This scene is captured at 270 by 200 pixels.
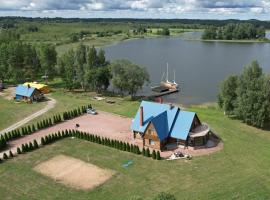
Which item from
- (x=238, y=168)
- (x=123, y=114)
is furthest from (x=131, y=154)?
(x=123, y=114)

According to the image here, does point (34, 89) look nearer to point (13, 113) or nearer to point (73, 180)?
point (13, 113)

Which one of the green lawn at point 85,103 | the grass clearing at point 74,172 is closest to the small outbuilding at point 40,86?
the green lawn at point 85,103

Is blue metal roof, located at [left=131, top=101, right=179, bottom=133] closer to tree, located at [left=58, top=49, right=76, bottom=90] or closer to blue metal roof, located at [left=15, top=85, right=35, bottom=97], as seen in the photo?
blue metal roof, located at [left=15, top=85, right=35, bottom=97]

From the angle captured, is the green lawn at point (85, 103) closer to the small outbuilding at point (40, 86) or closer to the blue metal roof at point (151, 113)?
the small outbuilding at point (40, 86)

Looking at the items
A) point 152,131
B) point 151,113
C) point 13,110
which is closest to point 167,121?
point 151,113

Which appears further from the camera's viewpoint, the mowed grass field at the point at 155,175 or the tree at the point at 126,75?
the tree at the point at 126,75

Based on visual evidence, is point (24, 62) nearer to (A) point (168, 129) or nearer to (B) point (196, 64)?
(B) point (196, 64)
